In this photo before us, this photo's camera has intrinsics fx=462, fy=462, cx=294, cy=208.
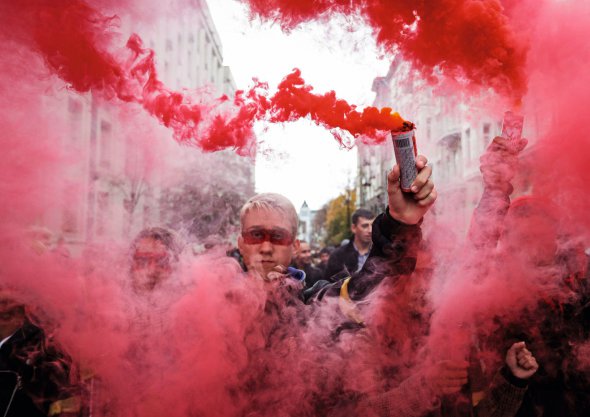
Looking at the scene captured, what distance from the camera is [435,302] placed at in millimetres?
2262

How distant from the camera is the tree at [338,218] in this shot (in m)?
28.0

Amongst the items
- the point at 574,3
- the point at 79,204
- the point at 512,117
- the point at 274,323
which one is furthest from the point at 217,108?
the point at 574,3

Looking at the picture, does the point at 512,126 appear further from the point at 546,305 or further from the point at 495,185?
the point at 546,305

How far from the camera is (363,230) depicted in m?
6.13

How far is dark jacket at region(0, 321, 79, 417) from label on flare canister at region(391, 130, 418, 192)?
1861 mm

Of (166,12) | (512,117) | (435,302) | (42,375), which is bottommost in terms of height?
(42,375)

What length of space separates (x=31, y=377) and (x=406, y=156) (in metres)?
2.16

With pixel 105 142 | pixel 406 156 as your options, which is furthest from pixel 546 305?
pixel 105 142

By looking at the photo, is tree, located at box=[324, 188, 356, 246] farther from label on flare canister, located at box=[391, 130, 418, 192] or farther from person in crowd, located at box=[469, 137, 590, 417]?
label on flare canister, located at box=[391, 130, 418, 192]

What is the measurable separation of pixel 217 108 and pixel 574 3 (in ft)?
6.64

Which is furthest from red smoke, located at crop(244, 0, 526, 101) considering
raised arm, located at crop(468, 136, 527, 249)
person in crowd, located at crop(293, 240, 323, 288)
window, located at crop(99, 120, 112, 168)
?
person in crowd, located at crop(293, 240, 323, 288)

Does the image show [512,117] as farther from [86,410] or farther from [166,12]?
[86,410]

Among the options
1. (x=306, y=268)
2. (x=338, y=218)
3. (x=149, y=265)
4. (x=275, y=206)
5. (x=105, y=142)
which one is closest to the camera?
(x=149, y=265)

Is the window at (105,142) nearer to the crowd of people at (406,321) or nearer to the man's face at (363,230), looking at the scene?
the crowd of people at (406,321)
